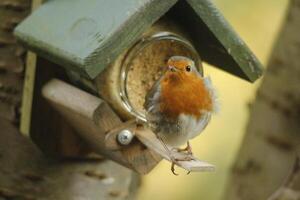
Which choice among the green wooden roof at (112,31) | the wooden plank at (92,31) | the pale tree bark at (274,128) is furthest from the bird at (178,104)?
the pale tree bark at (274,128)

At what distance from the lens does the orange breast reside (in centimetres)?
288

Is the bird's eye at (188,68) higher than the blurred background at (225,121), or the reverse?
the bird's eye at (188,68)

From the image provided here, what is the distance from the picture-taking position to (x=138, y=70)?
2.92 meters

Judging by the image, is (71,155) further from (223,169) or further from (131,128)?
(223,169)

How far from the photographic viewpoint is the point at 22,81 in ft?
10.3

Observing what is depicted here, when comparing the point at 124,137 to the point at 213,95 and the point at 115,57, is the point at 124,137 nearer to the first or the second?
the point at 115,57

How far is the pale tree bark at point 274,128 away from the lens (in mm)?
3469

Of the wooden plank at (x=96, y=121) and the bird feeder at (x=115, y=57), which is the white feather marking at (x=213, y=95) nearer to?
the bird feeder at (x=115, y=57)

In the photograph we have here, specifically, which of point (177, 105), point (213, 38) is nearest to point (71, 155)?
point (177, 105)

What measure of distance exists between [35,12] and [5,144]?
1.51 feet

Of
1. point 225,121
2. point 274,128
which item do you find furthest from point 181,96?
point 225,121

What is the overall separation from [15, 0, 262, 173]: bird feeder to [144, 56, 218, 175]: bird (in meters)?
0.05

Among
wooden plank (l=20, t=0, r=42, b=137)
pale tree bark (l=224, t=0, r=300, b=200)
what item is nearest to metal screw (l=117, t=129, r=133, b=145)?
wooden plank (l=20, t=0, r=42, b=137)

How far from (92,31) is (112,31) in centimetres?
8
